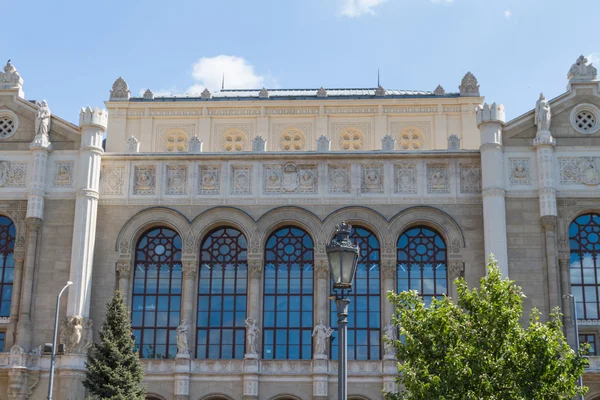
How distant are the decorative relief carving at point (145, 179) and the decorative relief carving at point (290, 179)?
638 centimetres

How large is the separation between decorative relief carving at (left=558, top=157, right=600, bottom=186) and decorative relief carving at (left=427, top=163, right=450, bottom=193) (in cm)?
626

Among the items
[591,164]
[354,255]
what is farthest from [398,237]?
[354,255]

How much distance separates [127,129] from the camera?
64875 millimetres

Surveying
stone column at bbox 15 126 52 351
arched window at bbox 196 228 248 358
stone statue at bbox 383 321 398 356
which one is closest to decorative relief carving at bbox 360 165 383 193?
arched window at bbox 196 228 248 358

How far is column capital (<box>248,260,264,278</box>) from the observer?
5068 centimetres

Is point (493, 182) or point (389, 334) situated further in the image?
point (493, 182)

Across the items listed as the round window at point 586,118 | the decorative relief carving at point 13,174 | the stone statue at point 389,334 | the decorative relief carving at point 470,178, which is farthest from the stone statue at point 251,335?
the round window at point 586,118

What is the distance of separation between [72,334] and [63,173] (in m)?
9.49

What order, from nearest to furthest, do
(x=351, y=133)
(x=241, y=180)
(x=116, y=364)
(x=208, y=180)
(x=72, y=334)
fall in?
(x=116, y=364), (x=72, y=334), (x=241, y=180), (x=208, y=180), (x=351, y=133)

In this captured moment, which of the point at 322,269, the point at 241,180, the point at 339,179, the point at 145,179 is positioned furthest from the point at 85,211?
the point at 339,179

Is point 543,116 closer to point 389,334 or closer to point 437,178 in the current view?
point 437,178

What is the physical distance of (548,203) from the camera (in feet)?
164

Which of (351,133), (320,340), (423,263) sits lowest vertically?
(320,340)

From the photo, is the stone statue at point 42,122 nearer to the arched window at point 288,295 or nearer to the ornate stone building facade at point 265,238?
the ornate stone building facade at point 265,238
